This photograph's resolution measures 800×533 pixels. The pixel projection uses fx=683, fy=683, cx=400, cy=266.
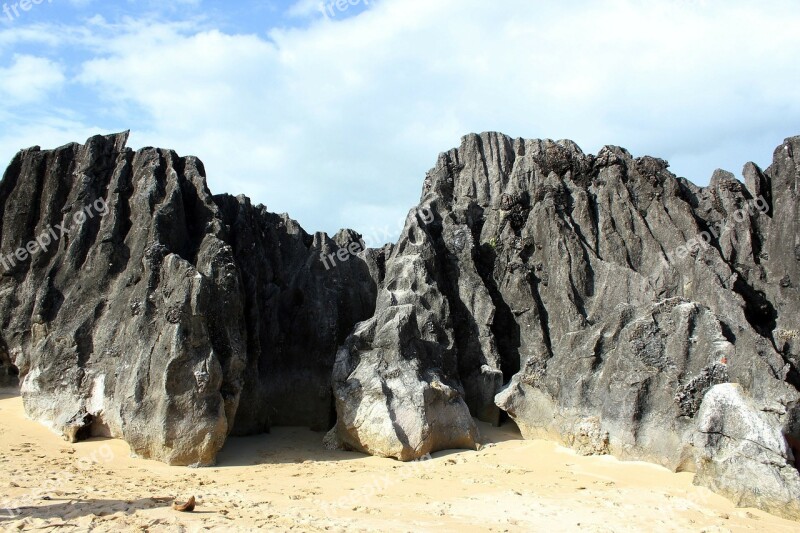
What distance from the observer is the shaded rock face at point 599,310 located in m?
10.3

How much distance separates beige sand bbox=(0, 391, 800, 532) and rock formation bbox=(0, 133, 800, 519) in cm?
45

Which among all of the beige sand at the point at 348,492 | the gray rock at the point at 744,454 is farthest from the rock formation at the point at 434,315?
the beige sand at the point at 348,492

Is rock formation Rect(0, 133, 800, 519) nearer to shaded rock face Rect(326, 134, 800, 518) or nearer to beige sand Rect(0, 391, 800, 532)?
shaded rock face Rect(326, 134, 800, 518)

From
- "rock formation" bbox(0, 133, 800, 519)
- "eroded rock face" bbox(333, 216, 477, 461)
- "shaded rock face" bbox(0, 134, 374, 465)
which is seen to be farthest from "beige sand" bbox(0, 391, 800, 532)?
"shaded rock face" bbox(0, 134, 374, 465)

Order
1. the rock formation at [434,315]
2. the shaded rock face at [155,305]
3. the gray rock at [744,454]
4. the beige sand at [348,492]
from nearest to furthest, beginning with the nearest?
the beige sand at [348,492] < the gray rock at [744,454] < the rock formation at [434,315] < the shaded rock face at [155,305]

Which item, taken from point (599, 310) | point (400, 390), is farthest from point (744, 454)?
point (599, 310)

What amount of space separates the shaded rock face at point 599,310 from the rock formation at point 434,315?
45 mm

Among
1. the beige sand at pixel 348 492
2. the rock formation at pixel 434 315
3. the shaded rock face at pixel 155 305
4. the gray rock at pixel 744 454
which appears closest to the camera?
the beige sand at pixel 348 492

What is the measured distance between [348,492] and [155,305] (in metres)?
4.73

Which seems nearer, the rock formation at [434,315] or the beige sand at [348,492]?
the beige sand at [348,492]

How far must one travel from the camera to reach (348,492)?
927 centimetres

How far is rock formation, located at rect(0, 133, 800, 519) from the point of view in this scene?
34.3ft

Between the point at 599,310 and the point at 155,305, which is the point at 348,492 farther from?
the point at 599,310

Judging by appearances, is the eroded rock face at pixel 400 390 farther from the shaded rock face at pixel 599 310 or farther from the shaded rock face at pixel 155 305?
the shaded rock face at pixel 155 305
